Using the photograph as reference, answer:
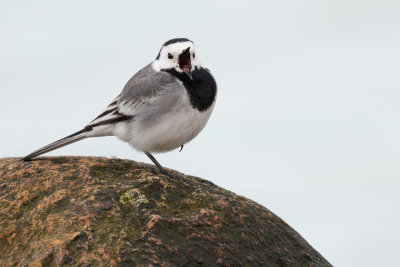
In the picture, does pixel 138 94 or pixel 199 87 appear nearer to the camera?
pixel 199 87

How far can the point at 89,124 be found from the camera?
367 inches

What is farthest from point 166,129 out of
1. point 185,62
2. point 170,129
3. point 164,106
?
point 185,62

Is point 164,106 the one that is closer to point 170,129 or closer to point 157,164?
point 170,129

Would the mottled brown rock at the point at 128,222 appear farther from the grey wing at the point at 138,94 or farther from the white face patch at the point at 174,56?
the white face patch at the point at 174,56

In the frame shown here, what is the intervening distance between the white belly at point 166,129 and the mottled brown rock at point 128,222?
0.56 meters

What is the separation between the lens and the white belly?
334 inches

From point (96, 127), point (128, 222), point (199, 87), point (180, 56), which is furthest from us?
point (96, 127)

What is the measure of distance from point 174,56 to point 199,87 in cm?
59

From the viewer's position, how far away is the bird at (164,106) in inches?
335

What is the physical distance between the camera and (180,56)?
880 centimetres

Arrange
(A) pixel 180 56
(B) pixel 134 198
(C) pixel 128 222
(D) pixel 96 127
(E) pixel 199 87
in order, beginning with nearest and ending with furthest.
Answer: (C) pixel 128 222, (B) pixel 134 198, (E) pixel 199 87, (A) pixel 180 56, (D) pixel 96 127

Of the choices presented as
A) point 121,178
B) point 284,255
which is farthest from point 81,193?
point 284,255

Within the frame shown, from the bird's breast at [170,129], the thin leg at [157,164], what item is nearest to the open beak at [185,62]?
the bird's breast at [170,129]

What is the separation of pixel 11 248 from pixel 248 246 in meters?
2.65
